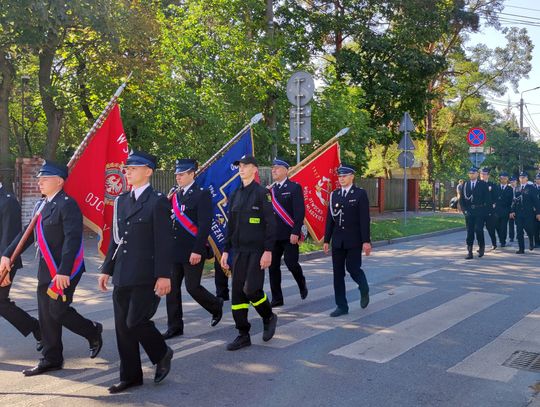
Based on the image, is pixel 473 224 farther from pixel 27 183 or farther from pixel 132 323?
pixel 27 183

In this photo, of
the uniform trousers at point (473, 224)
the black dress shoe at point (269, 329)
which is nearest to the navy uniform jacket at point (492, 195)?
the uniform trousers at point (473, 224)

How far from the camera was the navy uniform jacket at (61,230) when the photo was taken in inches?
207

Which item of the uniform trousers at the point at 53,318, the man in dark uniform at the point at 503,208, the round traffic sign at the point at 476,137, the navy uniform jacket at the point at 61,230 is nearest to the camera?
the navy uniform jacket at the point at 61,230

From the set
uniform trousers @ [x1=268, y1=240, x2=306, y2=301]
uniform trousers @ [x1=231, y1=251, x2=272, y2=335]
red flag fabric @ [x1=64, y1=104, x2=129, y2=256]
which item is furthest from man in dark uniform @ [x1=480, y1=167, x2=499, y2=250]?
red flag fabric @ [x1=64, y1=104, x2=129, y2=256]

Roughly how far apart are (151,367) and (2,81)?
16.3 metres

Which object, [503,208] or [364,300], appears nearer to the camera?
[364,300]

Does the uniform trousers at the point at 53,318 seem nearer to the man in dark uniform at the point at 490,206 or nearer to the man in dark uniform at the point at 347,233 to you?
the man in dark uniform at the point at 347,233

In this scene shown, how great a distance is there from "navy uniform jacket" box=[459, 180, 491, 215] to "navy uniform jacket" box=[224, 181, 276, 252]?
333 inches

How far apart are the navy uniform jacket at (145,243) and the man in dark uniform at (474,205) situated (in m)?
9.97

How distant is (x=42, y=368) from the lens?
5465 mm

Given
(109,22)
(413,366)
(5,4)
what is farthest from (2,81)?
(413,366)

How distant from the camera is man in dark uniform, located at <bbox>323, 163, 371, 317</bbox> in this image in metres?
7.69

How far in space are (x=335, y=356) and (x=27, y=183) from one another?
11.7m

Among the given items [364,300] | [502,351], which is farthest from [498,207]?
[502,351]
